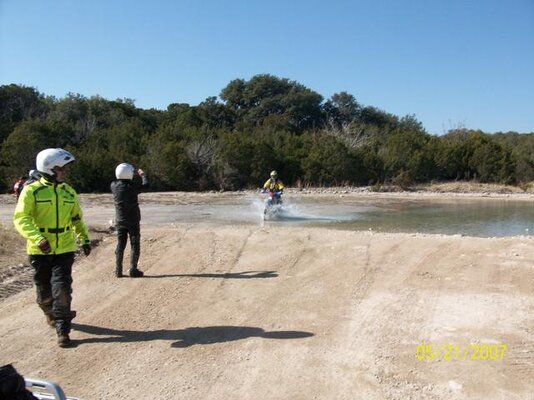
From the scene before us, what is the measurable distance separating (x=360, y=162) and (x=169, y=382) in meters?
40.2

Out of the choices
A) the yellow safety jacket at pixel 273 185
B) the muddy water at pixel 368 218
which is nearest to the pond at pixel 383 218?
the muddy water at pixel 368 218

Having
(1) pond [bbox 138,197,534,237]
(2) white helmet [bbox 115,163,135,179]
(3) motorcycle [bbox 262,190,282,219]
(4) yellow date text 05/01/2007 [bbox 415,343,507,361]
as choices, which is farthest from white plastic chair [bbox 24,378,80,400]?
(3) motorcycle [bbox 262,190,282,219]

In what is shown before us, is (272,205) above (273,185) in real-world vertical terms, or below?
below

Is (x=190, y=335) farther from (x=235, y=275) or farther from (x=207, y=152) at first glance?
(x=207, y=152)

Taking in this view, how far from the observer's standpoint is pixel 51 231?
19.3ft

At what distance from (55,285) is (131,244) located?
297 centimetres

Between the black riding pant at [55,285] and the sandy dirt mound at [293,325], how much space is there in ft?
1.06

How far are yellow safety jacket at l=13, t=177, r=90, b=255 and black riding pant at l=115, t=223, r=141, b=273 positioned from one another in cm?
260

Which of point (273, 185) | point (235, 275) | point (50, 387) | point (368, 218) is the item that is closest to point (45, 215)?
point (50, 387)

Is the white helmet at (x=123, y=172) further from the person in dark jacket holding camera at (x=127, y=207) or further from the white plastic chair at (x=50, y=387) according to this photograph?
the white plastic chair at (x=50, y=387)

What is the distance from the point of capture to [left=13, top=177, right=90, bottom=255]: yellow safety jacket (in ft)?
18.7

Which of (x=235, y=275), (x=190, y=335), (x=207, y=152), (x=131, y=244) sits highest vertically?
(x=207, y=152)

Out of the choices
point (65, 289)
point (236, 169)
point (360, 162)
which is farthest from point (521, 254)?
point (360, 162)

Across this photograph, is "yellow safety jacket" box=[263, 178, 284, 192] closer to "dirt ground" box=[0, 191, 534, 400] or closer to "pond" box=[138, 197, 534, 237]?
"pond" box=[138, 197, 534, 237]
